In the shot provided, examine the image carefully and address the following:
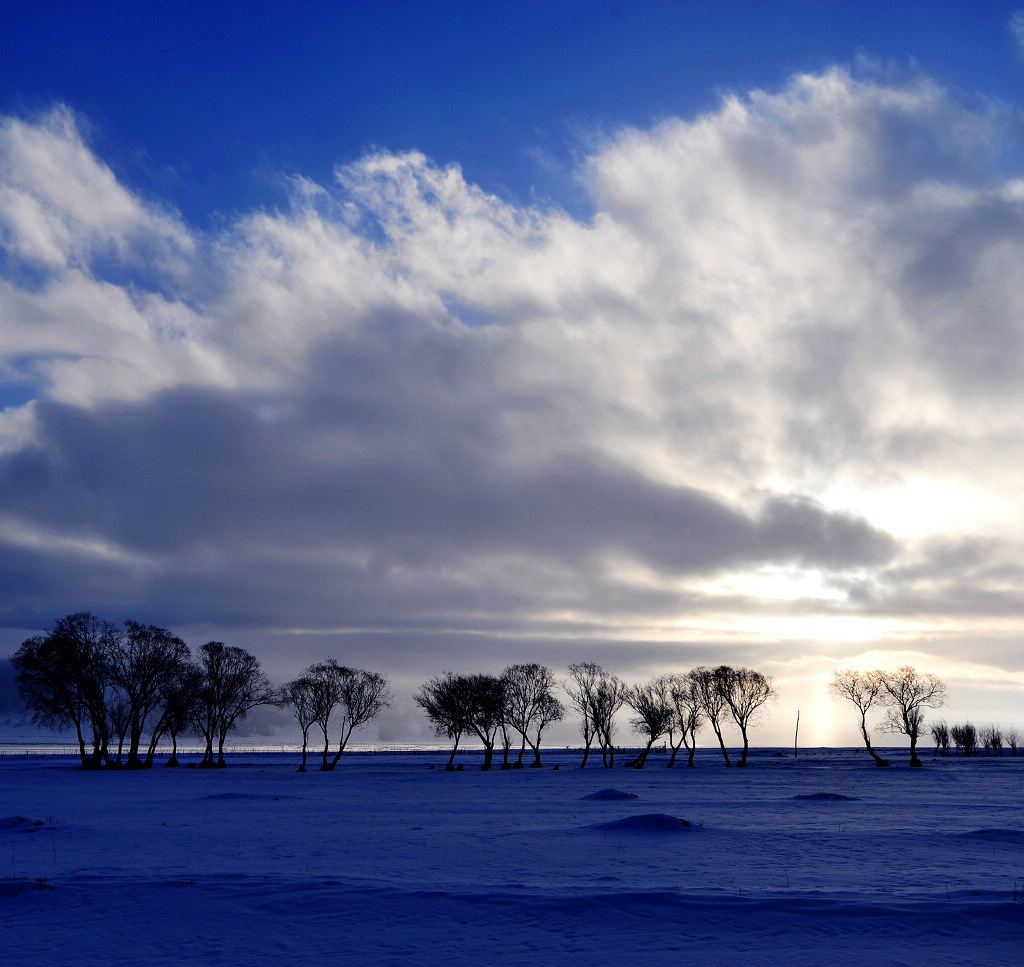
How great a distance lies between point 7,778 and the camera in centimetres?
6956

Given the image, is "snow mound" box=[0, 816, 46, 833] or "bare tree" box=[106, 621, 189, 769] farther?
"bare tree" box=[106, 621, 189, 769]

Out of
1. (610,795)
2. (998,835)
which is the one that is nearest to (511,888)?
(998,835)

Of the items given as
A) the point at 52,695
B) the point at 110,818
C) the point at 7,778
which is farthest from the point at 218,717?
the point at 110,818

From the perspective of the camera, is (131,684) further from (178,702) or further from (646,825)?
(646,825)

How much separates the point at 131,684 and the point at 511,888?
9230 centimetres

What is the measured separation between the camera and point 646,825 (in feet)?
102

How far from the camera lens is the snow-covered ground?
14156 millimetres

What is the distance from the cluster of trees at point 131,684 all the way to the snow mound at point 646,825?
2964 inches

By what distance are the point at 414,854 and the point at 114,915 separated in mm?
10097

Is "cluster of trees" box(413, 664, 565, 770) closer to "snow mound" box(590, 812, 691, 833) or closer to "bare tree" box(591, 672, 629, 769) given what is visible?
"bare tree" box(591, 672, 629, 769)

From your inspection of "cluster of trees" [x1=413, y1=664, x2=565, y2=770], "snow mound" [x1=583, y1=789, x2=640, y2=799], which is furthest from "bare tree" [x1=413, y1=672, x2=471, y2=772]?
"snow mound" [x1=583, y1=789, x2=640, y2=799]

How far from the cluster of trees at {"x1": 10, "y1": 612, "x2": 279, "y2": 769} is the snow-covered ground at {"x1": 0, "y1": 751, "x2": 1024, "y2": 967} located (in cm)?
6237

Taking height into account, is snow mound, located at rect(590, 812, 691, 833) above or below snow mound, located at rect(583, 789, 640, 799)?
above

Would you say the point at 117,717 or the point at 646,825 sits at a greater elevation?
the point at 646,825
